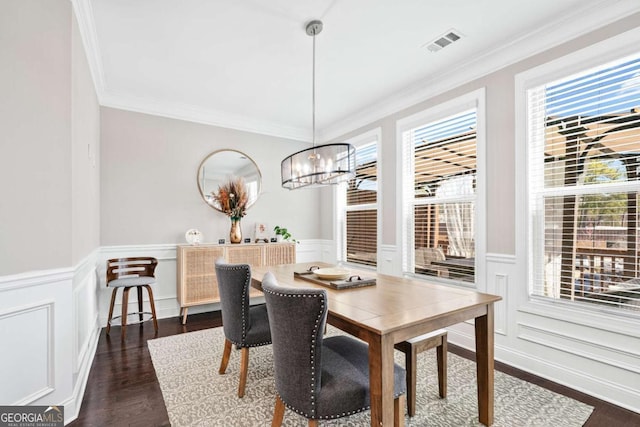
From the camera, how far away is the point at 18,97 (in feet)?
5.59

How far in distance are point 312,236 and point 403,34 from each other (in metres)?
3.33

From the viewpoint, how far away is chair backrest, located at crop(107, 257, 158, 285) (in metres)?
3.44

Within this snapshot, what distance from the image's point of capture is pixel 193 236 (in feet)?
13.0

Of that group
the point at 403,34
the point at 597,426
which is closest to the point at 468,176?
the point at 403,34

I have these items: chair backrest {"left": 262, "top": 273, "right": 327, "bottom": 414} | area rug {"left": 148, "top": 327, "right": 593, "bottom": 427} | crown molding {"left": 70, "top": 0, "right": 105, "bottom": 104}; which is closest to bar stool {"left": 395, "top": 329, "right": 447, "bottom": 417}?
area rug {"left": 148, "top": 327, "right": 593, "bottom": 427}

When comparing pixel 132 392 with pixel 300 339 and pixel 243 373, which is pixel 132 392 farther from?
pixel 300 339

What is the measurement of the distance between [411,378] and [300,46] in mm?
2698

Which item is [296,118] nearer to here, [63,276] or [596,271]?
[63,276]

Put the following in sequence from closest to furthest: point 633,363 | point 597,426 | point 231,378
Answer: point 597,426 → point 633,363 → point 231,378

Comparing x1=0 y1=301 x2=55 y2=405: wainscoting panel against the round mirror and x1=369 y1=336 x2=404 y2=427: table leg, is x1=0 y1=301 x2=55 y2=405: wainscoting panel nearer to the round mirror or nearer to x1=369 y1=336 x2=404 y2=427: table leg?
x1=369 y1=336 x2=404 y2=427: table leg

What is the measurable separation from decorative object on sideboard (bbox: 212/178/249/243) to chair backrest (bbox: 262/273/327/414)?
2.85 metres

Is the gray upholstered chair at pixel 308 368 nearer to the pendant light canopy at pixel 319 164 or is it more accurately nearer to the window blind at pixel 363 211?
the pendant light canopy at pixel 319 164

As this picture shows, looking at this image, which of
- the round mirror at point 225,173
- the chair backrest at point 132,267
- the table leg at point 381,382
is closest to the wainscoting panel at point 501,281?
the table leg at point 381,382

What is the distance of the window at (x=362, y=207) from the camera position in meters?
4.24
